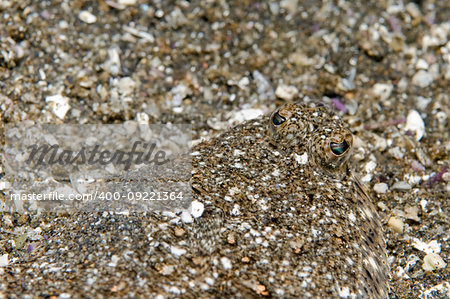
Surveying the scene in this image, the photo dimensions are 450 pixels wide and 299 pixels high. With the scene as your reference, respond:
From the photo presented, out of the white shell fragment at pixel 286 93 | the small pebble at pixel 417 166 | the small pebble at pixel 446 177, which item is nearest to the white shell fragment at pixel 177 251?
the white shell fragment at pixel 286 93

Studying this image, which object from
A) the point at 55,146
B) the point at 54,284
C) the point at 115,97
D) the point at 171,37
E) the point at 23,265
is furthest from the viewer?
the point at 171,37

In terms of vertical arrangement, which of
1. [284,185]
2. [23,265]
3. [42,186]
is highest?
[284,185]

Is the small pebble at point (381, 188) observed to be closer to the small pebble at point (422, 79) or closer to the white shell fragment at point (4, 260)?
the small pebble at point (422, 79)

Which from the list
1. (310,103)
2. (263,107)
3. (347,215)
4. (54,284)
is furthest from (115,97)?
(347,215)

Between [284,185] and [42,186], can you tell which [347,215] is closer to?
[284,185]

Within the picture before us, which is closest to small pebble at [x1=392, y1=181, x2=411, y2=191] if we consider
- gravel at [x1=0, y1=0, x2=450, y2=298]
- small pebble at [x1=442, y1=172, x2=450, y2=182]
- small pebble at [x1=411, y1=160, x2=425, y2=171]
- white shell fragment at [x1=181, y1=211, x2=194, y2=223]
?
gravel at [x1=0, y1=0, x2=450, y2=298]

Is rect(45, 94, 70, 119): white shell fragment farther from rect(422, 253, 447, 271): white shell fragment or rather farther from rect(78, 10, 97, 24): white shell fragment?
rect(422, 253, 447, 271): white shell fragment
